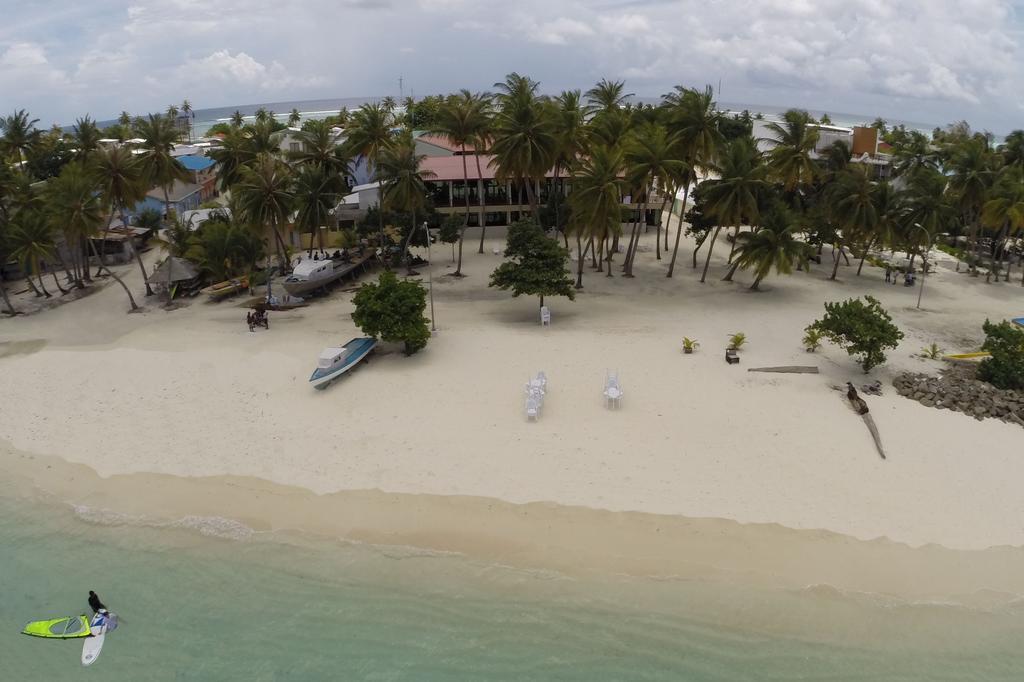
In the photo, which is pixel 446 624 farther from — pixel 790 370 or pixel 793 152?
pixel 793 152

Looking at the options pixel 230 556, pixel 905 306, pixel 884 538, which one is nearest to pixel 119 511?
pixel 230 556

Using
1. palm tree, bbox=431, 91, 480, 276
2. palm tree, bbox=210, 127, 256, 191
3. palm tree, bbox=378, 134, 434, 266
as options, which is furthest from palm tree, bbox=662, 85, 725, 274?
palm tree, bbox=210, 127, 256, 191

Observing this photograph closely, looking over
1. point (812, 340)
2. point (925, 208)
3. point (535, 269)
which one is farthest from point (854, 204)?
point (535, 269)

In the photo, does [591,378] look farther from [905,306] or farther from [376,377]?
[905,306]

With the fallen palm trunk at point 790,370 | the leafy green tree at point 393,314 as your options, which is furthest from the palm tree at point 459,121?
the fallen palm trunk at point 790,370

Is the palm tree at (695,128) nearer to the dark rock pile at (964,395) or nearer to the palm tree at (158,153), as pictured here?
the dark rock pile at (964,395)

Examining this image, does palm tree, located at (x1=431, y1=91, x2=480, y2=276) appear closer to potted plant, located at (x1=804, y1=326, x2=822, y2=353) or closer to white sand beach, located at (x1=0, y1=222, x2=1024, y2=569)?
white sand beach, located at (x1=0, y1=222, x2=1024, y2=569)
